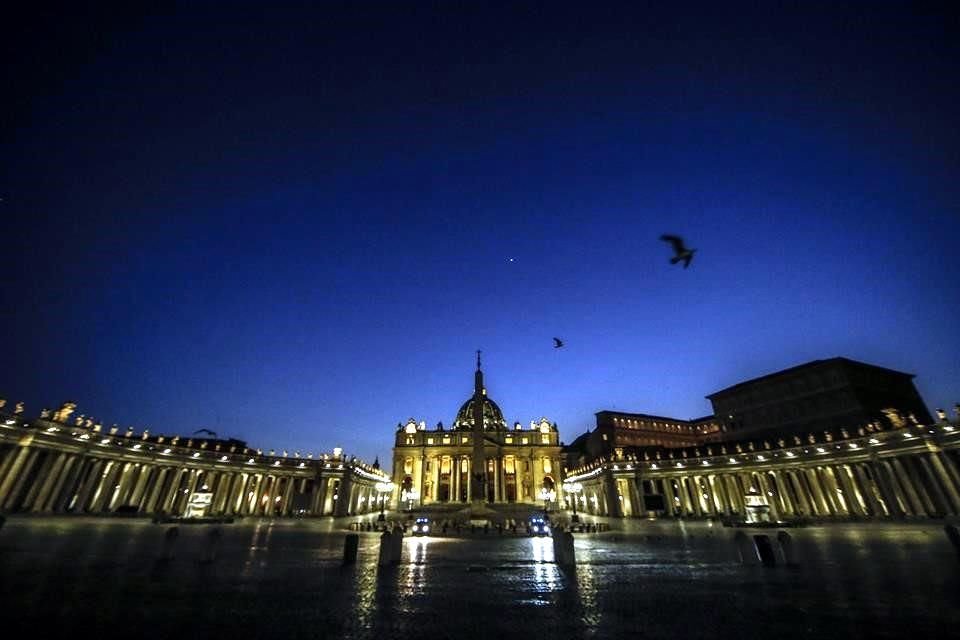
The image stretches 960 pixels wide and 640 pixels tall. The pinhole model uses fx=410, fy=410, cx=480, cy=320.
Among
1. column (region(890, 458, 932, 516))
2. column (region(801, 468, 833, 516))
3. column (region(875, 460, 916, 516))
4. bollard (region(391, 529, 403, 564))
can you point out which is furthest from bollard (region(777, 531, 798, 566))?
column (region(801, 468, 833, 516))

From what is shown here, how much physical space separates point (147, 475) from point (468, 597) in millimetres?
77367

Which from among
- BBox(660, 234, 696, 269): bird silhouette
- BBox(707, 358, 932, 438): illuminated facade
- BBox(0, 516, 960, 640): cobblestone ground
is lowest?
BBox(0, 516, 960, 640): cobblestone ground

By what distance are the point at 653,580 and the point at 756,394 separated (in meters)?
87.6

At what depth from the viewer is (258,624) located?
7691 millimetres

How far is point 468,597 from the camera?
1048 centimetres

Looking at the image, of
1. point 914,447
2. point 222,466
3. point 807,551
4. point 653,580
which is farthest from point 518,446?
point 653,580

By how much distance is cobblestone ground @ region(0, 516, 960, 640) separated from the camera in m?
7.36

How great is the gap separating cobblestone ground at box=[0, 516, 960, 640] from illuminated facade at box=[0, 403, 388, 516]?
40946mm

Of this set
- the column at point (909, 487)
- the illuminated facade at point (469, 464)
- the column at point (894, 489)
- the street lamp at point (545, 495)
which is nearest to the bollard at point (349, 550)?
the street lamp at point (545, 495)

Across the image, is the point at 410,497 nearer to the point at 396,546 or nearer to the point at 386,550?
the point at 396,546

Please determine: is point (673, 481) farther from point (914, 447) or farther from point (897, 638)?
point (897, 638)

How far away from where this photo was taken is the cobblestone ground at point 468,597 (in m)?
7.36

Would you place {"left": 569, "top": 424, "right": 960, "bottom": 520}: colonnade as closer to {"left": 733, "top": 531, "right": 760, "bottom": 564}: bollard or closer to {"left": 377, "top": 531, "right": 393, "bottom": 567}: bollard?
{"left": 733, "top": 531, "right": 760, "bottom": 564}: bollard

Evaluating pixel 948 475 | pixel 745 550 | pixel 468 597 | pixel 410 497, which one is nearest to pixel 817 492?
pixel 948 475
